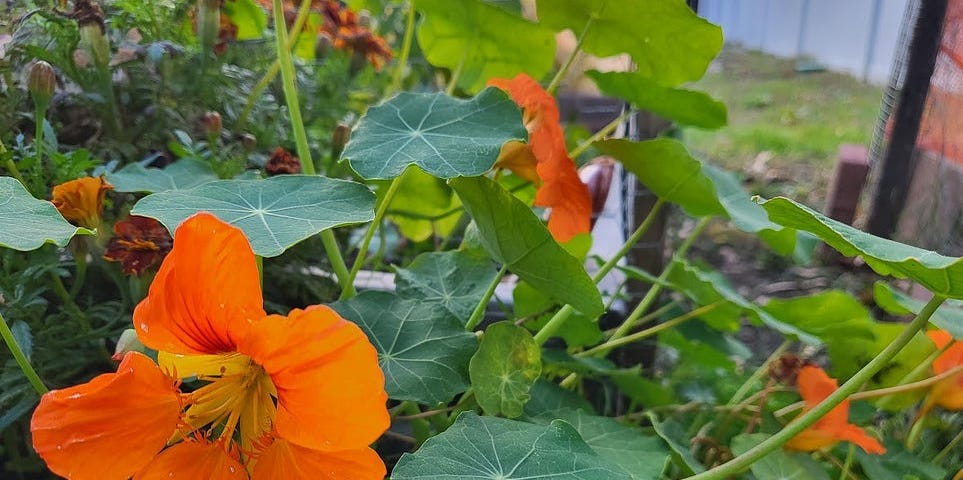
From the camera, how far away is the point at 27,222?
456 millimetres

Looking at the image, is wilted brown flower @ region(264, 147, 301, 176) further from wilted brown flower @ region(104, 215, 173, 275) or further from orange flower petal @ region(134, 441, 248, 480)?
orange flower petal @ region(134, 441, 248, 480)

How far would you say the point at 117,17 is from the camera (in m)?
0.75

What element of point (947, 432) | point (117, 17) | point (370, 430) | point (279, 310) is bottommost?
point (947, 432)

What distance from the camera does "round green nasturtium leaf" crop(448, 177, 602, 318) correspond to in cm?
56

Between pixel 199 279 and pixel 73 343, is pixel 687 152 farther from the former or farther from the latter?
pixel 73 343

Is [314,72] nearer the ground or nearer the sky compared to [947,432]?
nearer the sky

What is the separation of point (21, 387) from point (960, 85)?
1.61 m

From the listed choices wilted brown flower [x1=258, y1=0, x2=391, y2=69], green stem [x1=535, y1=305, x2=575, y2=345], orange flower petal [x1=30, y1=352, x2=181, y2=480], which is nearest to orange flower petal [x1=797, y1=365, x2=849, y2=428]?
green stem [x1=535, y1=305, x2=575, y2=345]

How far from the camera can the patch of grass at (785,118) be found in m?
2.95

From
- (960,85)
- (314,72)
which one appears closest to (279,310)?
(314,72)

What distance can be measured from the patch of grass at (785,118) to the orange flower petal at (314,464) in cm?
190

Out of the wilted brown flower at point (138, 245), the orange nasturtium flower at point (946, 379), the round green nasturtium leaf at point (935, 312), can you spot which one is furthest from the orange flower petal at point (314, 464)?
the orange nasturtium flower at point (946, 379)

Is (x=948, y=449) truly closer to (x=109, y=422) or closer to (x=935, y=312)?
(x=935, y=312)

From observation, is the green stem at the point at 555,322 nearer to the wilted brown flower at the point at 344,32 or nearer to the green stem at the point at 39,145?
the green stem at the point at 39,145
